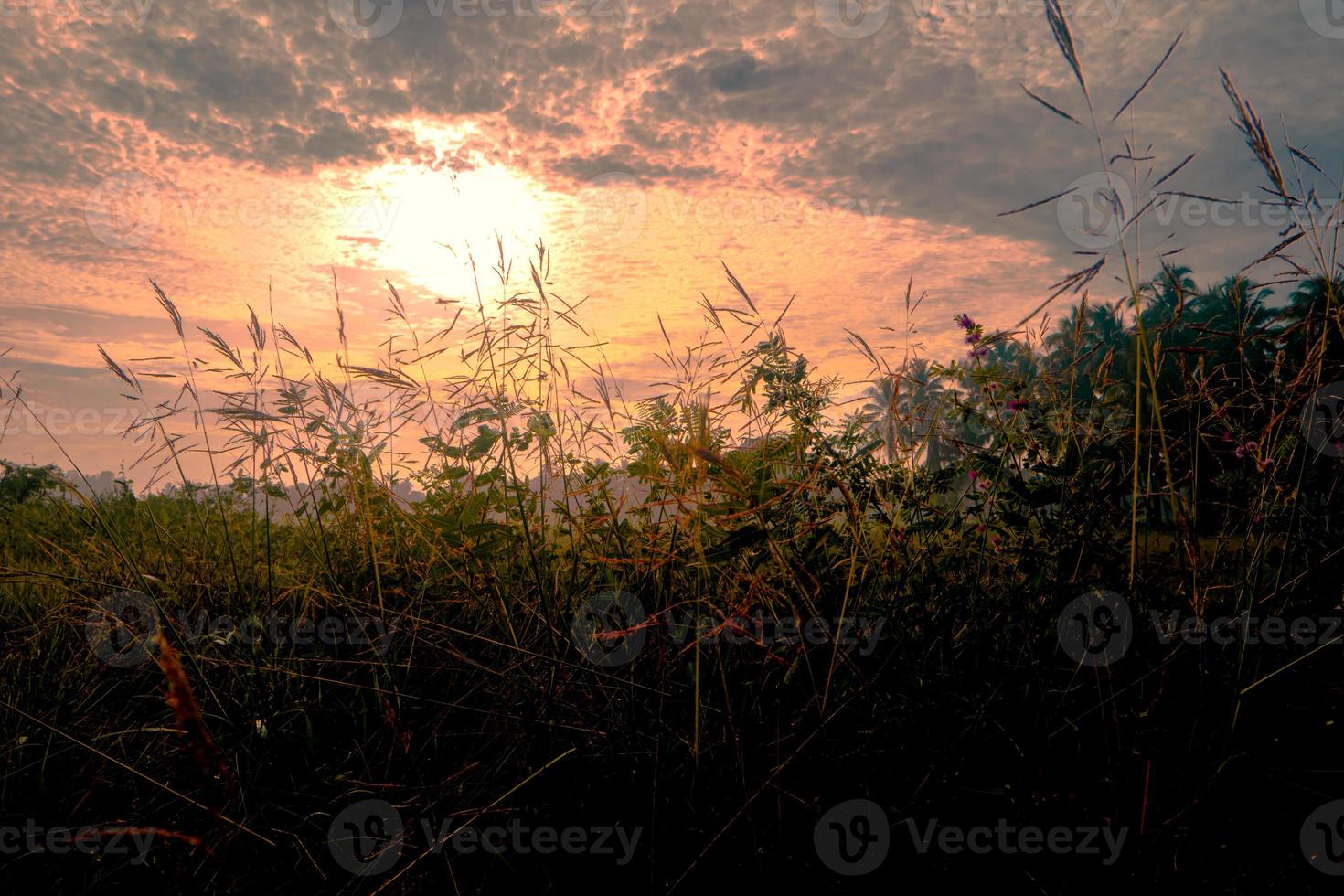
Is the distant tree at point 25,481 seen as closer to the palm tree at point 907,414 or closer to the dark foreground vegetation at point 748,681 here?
the dark foreground vegetation at point 748,681

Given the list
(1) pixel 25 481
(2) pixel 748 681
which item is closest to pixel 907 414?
(2) pixel 748 681

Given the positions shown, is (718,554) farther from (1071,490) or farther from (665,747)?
(1071,490)

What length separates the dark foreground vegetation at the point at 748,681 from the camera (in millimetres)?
1472

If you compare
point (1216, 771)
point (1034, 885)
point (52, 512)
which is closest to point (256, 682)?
point (1034, 885)

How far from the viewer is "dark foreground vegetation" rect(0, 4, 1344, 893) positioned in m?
1.47

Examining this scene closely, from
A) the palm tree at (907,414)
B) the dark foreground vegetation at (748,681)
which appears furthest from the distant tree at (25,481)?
the palm tree at (907,414)

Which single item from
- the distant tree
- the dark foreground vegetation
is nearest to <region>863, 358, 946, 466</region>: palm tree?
the dark foreground vegetation

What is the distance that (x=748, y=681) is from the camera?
1.77 metres

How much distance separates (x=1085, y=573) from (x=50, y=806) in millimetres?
2726

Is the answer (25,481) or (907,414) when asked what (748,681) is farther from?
(25,481)

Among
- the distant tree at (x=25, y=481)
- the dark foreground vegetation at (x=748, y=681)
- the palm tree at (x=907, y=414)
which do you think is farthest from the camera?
the distant tree at (x=25, y=481)

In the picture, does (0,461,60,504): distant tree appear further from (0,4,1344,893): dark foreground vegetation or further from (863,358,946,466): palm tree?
(863,358,946,466): palm tree

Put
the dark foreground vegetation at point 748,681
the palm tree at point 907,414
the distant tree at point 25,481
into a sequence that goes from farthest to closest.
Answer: the distant tree at point 25,481, the palm tree at point 907,414, the dark foreground vegetation at point 748,681

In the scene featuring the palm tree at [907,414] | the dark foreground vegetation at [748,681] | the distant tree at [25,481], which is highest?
the distant tree at [25,481]
